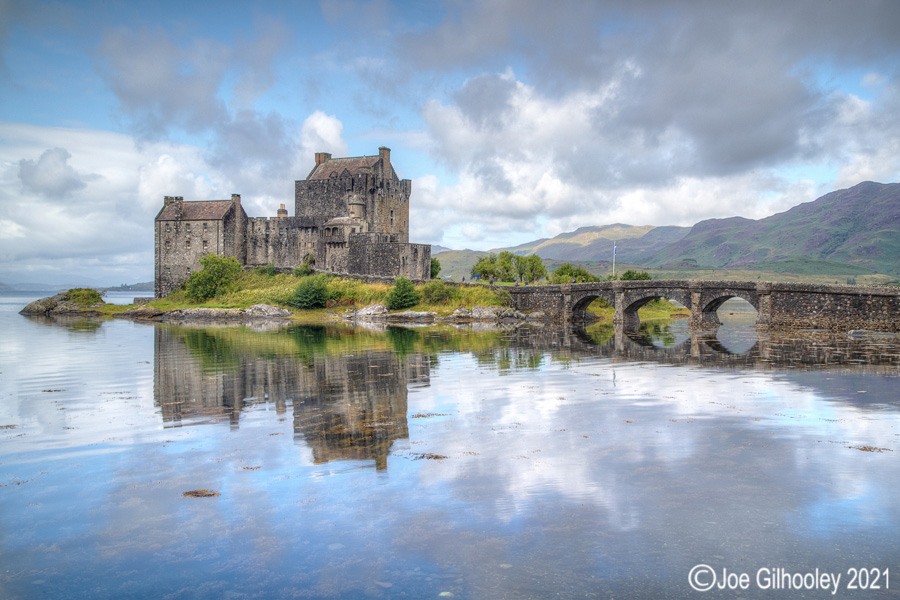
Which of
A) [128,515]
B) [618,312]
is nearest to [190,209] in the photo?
[618,312]

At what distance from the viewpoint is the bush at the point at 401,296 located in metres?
72.8

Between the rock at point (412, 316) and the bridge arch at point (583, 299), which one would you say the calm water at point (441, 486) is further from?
the rock at point (412, 316)

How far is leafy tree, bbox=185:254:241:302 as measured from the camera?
82688 millimetres

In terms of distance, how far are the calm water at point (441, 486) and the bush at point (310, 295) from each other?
51.7m

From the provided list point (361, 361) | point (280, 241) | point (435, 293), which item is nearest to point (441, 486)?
point (361, 361)

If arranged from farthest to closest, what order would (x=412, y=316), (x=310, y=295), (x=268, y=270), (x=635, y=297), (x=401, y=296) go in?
(x=268, y=270), (x=310, y=295), (x=401, y=296), (x=412, y=316), (x=635, y=297)

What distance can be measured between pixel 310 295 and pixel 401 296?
38.1 feet

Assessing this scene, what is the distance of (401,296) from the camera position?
73.0 meters

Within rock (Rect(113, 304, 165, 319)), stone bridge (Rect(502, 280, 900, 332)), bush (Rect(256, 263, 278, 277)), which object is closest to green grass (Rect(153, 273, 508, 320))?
bush (Rect(256, 263, 278, 277))

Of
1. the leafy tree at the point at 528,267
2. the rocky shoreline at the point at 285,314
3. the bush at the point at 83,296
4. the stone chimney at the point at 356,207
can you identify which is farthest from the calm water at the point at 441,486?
the leafy tree at the point at 528,267

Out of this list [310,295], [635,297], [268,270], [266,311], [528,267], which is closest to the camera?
[635,297]

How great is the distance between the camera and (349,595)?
7691mm

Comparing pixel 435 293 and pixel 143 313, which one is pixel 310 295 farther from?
pixel 143 313

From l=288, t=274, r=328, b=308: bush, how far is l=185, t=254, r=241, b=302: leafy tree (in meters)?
11.8
